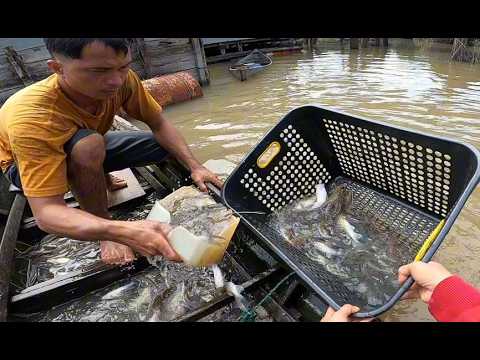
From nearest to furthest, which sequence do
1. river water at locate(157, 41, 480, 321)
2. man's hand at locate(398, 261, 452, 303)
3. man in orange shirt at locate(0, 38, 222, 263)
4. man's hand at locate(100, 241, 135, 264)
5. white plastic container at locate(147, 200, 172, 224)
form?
man's hand at locate(398, 261, 452, 303)
man in orange shirt at locate(0, 38, 222, 263)
white plastic container at locate(147, 200, 172, 224)
man's hand at locate(100, 241, 135, 264)
river water at locate(157, 41, 480, 321)

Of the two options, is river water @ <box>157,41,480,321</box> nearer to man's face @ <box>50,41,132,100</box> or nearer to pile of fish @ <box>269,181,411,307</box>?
pile of fish @ <box>269,181,411,307</box>

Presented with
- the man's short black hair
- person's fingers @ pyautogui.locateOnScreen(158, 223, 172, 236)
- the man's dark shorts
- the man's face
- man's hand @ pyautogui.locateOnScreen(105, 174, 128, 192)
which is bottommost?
man's hand @ pyautogui.locateOnScreen(105, 174, 128, 192)

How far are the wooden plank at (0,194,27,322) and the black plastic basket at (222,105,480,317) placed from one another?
130cm

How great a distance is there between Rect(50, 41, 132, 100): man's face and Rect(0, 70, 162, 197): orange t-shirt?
0.15 meters

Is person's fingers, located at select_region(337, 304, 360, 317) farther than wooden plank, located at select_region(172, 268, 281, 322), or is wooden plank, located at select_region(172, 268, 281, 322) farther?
wooden plank, located at select_region(172, 268, 281, 322)

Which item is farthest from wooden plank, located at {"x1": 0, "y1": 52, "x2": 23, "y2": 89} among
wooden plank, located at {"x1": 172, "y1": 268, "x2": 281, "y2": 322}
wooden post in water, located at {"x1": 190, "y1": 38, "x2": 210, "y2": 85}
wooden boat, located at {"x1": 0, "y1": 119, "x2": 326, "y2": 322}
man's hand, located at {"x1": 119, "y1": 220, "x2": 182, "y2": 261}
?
wooden plank, located at {"x1": 172, "y1": 268, "x2": 281, "y2": 322}

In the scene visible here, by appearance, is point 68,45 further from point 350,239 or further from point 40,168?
point 350,239

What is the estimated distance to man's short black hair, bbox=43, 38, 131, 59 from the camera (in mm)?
1551

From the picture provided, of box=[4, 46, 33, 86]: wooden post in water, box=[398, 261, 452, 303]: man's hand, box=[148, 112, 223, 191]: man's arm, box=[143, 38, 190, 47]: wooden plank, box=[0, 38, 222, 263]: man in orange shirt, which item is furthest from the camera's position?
box=[143, 38, 190, 47]: wooden plank

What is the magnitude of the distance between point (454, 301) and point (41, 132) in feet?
6.65

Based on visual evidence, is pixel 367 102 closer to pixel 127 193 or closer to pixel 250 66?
pixel 250 66

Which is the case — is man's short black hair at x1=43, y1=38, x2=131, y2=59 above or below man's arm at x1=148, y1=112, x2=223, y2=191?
above

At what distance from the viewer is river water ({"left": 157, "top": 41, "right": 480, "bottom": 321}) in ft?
8.87

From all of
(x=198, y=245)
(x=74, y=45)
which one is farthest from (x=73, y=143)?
(x=198, y=245)
